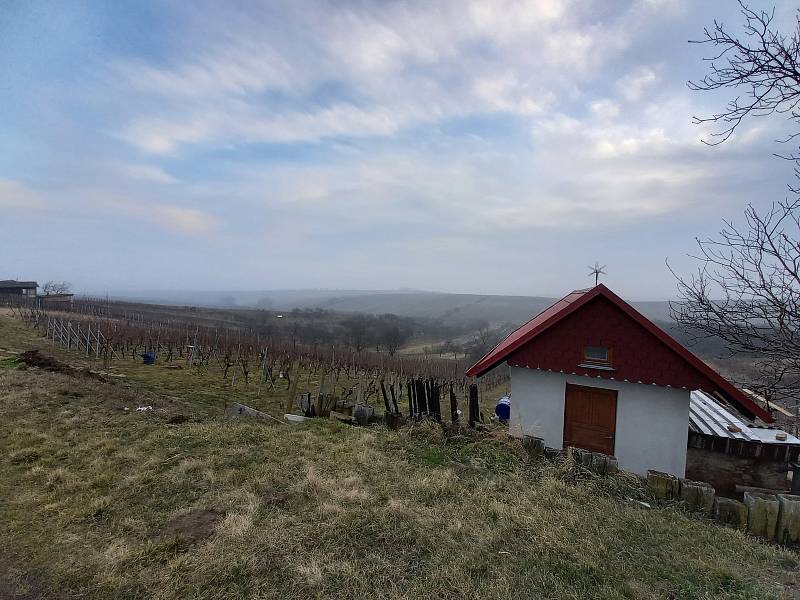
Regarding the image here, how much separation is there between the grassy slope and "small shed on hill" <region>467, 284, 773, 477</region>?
7.19ft

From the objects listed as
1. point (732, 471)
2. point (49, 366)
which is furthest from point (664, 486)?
point (49, 366)

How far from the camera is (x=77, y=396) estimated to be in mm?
11383

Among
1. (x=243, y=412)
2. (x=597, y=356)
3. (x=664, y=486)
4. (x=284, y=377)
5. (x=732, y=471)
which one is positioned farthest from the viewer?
(x=284, y=377)

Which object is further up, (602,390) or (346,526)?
(602,390)

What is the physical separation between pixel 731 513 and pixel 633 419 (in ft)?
10.8

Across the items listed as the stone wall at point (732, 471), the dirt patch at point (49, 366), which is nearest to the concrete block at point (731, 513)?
the stone wall at point (732, 471)

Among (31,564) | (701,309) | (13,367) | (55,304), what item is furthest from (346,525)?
(55,304)

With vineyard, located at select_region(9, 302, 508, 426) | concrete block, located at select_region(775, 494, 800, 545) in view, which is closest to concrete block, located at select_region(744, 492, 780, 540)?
concrete block, located at select_region(775, 494, 800, 545)

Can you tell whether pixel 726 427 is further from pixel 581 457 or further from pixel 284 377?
pixel 284 377

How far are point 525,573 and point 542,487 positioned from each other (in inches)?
80.4

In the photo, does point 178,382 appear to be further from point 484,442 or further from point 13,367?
point 484,442

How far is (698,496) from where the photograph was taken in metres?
5.45

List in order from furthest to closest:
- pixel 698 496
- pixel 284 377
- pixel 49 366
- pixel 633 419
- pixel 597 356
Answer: pixel 284 377, pixel 49 366, pixel 597 356, pixel 633 419, pixel 698 496

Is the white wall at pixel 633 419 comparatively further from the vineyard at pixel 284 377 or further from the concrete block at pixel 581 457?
the concrete block at pixel 581 457
